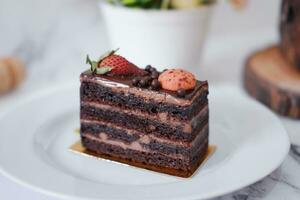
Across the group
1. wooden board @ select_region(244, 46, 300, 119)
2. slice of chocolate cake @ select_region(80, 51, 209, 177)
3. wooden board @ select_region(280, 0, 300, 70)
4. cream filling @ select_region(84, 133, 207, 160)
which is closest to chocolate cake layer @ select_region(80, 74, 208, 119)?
slice of chocolate cake @ select_region(80, 51, 209, 177)

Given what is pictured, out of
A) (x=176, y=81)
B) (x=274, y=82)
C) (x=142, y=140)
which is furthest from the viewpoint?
(x=274, y=82)

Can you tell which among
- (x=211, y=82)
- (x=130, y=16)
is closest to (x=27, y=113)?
(x=130, y=16)

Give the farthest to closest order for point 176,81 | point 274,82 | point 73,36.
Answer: point 73,36
point 274,82
point 176,81

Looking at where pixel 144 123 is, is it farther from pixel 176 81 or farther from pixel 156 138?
pixel 176 81

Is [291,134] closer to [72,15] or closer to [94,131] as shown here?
[94,131]

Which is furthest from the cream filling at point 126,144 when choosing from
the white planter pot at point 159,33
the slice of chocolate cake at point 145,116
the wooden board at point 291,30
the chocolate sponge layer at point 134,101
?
the wooden board at point 291,30

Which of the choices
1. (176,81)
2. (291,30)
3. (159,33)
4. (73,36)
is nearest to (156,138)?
(176,81)

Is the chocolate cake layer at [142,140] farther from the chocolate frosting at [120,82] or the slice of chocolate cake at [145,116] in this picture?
the chocolate frosting at [120,82]

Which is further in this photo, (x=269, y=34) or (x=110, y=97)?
(x=269, y=34)
